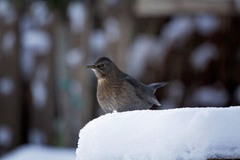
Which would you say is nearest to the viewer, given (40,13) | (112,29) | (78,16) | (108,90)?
(108,90)

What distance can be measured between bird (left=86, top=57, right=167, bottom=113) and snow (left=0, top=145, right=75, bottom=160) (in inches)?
112

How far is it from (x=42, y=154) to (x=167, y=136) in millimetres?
5668

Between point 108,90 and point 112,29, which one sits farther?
point 112,29

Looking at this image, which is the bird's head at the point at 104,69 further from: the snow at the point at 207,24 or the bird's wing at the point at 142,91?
the snow at the point at 207,24

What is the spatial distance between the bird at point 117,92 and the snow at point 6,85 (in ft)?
13.7

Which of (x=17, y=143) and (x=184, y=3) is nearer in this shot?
(x=184, y=3)

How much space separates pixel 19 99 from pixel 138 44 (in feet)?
7.79

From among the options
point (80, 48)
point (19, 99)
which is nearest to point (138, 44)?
point (80, 48)

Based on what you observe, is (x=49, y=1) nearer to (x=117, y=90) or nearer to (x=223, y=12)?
(x=223, y=12)

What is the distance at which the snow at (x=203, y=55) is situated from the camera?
7.07 metres

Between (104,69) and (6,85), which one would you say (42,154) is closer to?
(6,85)

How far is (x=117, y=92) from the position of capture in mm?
3875

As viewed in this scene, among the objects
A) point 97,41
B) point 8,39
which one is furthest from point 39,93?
point 97,41

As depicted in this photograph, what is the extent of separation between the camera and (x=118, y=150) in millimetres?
1691
